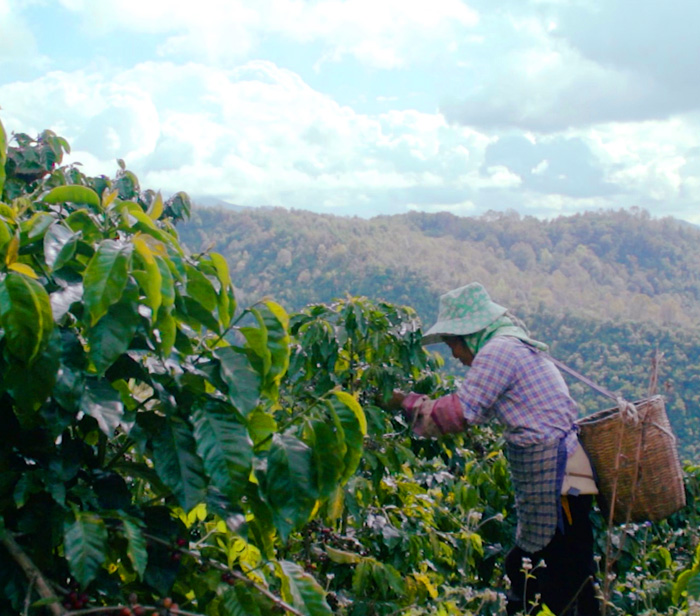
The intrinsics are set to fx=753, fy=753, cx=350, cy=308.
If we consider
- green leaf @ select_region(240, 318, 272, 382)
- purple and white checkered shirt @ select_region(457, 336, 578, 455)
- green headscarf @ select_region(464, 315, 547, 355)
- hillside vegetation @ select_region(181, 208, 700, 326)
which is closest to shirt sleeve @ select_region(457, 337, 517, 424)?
purple and white checkered shirt @ select_region(457, 336, 578, 455)

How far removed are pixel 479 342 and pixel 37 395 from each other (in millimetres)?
2325

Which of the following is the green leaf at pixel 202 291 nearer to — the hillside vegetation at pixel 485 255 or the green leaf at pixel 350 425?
the green leaf at pixel 350 425

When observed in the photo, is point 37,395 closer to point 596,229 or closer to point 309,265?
point 309,265

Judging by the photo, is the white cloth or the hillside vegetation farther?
the hillside vegetation

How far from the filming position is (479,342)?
3.28m

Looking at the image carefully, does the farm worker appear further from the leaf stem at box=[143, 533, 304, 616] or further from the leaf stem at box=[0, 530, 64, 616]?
the leaf stem at box=[0, 530, 64, 616]

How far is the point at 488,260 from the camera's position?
6638cm

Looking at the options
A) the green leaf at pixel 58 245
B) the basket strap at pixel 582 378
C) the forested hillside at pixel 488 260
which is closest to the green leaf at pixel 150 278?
the green leaf at pixel 58 245

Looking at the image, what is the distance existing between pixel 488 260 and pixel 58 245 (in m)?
66.5

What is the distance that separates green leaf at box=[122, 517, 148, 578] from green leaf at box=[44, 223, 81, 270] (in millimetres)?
455

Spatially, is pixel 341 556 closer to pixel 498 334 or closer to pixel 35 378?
pixel 498 334

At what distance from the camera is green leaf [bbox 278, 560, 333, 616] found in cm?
145

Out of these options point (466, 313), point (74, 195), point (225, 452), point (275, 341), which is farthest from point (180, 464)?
point (466, 313)

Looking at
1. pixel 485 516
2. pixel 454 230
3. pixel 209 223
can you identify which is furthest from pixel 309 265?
pixel 485 516
